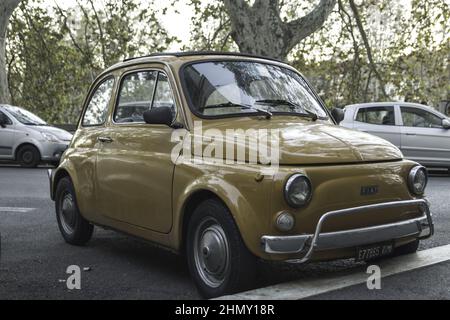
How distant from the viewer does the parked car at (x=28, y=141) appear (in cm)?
1778

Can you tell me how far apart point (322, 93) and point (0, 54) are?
12644 millimetres

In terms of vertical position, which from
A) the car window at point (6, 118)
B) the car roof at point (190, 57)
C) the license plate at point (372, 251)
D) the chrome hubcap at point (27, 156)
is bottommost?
the license plate at point (372, 251)

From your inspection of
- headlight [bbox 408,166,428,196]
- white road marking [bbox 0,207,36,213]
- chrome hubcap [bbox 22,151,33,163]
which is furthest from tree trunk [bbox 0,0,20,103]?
headlight [bbox 408,166,428,196]

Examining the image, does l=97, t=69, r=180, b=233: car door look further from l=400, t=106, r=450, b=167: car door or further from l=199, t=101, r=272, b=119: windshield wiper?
l=400, t=106, r=450, b=167: car door

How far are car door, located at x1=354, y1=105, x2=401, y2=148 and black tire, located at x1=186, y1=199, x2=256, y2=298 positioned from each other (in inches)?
445

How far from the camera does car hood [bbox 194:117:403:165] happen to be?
4609 millimetres

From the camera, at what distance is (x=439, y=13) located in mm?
21062

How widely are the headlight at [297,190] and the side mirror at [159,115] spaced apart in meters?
1.38

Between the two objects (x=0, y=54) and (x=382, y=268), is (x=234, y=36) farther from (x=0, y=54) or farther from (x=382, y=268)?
(x=382, y=268)

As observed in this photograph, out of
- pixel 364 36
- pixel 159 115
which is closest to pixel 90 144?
pixel 159 115

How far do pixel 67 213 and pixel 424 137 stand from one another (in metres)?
10.6

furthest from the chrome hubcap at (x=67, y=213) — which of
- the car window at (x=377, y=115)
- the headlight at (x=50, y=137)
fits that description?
the headlight at (x=50, y=137)

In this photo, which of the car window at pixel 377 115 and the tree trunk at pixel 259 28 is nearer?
the car window at pixel 377 115

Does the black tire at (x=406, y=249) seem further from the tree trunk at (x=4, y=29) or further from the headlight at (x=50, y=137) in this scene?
the tree trunk at (x=4, y=29)
